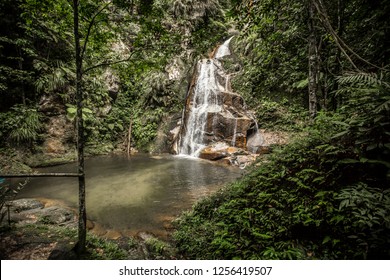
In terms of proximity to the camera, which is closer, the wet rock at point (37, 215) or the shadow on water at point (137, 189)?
the wet rock at point (37, 215)

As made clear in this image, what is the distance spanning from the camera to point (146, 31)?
3.78 m

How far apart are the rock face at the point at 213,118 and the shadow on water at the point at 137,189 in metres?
2.18

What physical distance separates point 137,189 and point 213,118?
7.15m

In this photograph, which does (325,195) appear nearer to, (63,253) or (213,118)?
(63,253)

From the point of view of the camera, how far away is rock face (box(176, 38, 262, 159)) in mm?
12047

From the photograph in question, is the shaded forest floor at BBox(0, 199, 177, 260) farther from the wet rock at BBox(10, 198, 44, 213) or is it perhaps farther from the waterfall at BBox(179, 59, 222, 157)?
the waterfall at BBox(179, 59, 222, 157)

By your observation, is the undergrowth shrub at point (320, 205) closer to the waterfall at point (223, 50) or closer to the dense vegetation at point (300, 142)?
the dense vegetation at point (300, 142)

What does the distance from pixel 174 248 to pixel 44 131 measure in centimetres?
1136

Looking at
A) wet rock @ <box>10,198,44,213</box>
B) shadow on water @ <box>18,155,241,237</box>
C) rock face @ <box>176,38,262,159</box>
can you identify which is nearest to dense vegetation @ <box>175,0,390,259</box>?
shadow on water @ <box>18,155,241,237</box>

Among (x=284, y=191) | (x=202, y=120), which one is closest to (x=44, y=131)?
(x=202, y=120)

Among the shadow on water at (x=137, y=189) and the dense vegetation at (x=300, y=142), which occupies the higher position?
the dense vegetation at (x=300, y=142)

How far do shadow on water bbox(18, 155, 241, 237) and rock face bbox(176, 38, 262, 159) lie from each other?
2184 mm

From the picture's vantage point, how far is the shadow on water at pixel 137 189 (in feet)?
17.6

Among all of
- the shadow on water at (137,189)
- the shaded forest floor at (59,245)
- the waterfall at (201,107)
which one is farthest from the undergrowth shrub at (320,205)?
the waterfall at (201,107)
